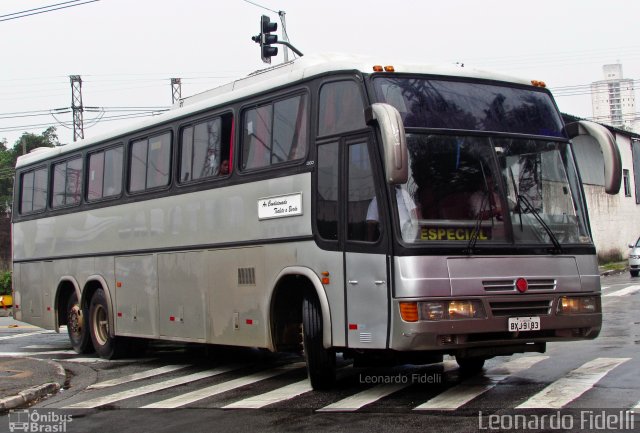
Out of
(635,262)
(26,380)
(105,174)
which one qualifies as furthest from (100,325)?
(635,262)

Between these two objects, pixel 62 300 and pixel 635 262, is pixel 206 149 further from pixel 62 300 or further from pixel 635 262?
pixel 635 262

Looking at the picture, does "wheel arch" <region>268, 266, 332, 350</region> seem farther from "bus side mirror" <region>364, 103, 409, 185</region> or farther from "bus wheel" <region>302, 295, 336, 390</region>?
"bus side mirror" <region>364, 103, 409, 185</region>

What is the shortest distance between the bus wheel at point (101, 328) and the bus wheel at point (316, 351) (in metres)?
5.91

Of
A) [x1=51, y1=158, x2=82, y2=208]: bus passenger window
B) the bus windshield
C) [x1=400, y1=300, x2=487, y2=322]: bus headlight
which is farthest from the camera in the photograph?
[x1=51, y1=158, x2=82, y2=208]: bus passenger window

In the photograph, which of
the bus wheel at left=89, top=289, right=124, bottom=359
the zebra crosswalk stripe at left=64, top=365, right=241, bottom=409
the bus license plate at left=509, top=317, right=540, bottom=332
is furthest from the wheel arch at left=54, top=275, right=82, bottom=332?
the bus license plate at left=509, top=317, right=540, bottom=332

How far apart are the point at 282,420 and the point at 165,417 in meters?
1.35

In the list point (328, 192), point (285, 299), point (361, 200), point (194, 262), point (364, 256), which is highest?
point (328, 192)

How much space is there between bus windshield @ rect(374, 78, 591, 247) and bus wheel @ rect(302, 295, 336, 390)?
168 cm

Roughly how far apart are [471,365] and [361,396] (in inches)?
77.7

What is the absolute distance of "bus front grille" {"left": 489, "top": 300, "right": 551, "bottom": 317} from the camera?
8.91m

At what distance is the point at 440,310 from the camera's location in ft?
28.5

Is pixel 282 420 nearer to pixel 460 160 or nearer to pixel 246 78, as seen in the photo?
pixel 460 160

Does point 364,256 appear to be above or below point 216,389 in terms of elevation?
above

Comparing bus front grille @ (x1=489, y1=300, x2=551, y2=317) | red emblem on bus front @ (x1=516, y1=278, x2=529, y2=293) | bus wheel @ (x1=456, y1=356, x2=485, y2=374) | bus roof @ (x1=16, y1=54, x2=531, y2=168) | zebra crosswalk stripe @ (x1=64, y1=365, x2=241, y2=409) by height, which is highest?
bus roof @ (x1=16, y1=54, x2=531, y2=168)
